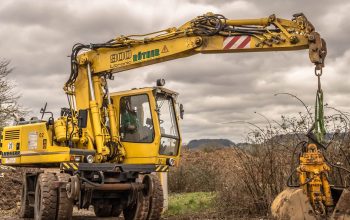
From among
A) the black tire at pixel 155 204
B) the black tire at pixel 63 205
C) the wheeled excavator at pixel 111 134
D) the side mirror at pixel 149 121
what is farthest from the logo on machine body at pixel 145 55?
the black tire at pixel 63 205

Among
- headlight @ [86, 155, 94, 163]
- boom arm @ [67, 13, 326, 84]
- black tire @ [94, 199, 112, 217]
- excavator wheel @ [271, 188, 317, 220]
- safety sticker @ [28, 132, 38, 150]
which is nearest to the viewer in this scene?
excavator wheel @ [271, 188, 317, 220]

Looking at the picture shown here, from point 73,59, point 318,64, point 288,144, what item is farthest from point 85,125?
point 318,64

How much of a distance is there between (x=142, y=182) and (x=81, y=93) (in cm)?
268

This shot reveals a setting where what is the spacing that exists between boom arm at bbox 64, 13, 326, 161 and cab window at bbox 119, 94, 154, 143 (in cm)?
28

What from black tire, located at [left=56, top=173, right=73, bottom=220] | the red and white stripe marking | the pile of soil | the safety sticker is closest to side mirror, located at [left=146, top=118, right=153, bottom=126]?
black tire, located at [left=56, top=173, right=73, bottom=220]

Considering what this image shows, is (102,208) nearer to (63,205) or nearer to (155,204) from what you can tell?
(155,204)

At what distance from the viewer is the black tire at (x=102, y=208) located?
12258 millimetres

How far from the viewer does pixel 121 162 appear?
12.5 meters

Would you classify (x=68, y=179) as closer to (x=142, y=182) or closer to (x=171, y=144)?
(x=142, y=182)

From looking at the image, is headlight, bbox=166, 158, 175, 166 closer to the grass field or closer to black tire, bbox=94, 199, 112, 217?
the grass field

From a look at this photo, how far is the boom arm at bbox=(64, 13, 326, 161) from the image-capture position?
971 centimetres

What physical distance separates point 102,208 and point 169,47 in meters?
4.38

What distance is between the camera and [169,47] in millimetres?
11922

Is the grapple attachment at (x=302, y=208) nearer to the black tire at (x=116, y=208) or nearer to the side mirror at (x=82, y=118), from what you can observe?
the black tire at (x=116, y=208)
